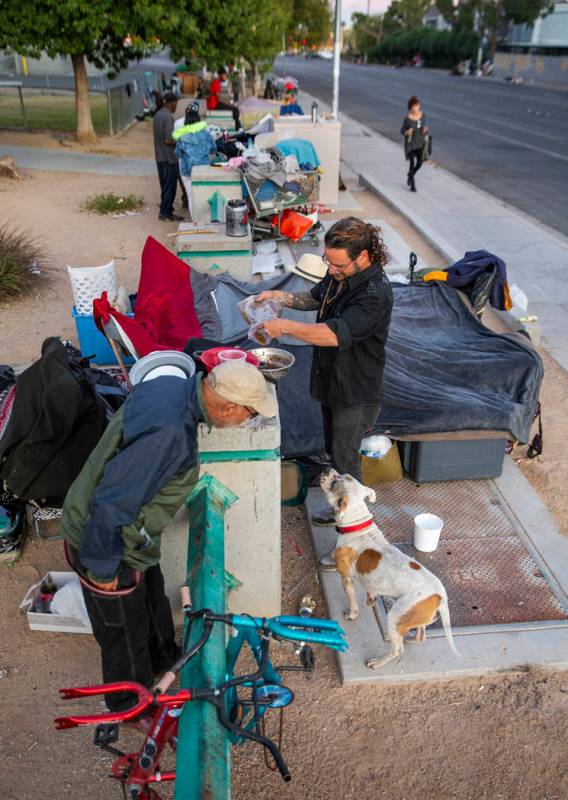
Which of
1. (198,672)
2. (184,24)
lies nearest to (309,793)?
(198,672)

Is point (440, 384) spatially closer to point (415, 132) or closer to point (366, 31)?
point (415, 132)

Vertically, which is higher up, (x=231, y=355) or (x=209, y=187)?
(x=231, y=355)

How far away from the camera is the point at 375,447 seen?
16.3 ft

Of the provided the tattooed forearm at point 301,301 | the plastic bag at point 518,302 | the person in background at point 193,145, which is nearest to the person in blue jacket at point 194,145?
the person in background at point 193,145

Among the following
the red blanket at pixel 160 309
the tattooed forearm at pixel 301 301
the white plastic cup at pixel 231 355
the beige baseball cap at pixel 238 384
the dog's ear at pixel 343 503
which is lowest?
the dog's ear at pixel 343 503

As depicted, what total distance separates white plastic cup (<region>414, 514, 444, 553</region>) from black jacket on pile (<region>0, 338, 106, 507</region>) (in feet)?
7.12

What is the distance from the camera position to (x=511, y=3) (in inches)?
2516

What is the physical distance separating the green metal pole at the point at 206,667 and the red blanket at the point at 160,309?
189 centimetres

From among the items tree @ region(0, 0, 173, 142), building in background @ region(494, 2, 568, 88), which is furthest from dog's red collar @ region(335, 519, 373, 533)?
building in background @ region(494, 2, 568, 88)

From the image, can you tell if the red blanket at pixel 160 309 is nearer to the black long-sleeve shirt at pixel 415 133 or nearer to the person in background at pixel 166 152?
the person in background at pixel 166 152

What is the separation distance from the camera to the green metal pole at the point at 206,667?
197cm

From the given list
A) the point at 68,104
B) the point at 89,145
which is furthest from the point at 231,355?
the point at 68,104

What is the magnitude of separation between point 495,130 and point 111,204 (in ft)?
59.4

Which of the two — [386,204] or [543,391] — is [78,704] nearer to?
[543,391]
